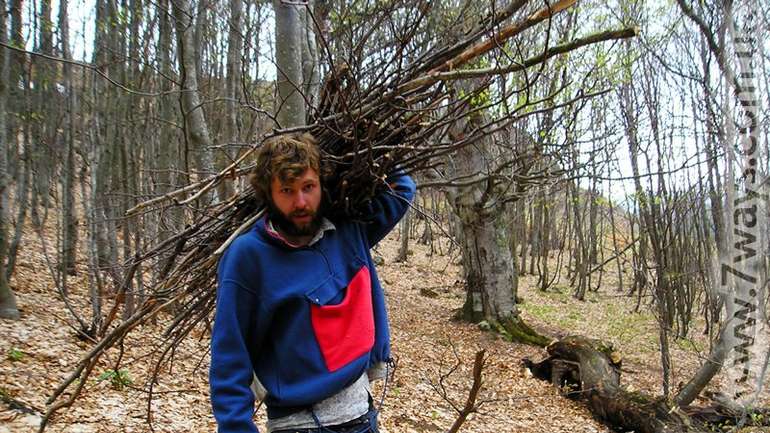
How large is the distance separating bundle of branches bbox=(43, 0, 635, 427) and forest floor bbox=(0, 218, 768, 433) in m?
0.43

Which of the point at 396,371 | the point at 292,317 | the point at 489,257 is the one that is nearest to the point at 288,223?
the point at 292,317

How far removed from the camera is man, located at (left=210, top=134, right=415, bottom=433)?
155cm

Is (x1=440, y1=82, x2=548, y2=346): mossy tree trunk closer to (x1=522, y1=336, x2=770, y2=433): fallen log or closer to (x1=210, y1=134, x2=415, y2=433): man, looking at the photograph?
(x1=522, y1=336, x2=770, y2=433): fallen log

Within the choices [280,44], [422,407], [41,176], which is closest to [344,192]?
[280,44]

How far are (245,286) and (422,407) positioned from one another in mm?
4747

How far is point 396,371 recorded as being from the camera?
6668 mm

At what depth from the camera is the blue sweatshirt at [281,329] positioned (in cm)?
154

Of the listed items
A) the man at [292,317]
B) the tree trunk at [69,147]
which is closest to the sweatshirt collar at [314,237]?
the man at [292,317]

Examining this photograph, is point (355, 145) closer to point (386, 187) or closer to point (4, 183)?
point (386, 187)

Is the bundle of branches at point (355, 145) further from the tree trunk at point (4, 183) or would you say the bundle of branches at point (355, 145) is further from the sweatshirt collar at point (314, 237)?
the tree trunk at point (4, 183)

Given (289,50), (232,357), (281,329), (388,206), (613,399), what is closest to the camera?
(232,357)

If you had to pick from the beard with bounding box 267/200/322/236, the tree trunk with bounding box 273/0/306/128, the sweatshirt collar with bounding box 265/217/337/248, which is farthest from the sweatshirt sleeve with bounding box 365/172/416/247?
the tree trunk with bounding box 273/0/306/128

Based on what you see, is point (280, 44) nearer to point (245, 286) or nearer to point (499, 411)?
point (245, 286)

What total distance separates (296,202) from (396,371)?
5.42m
